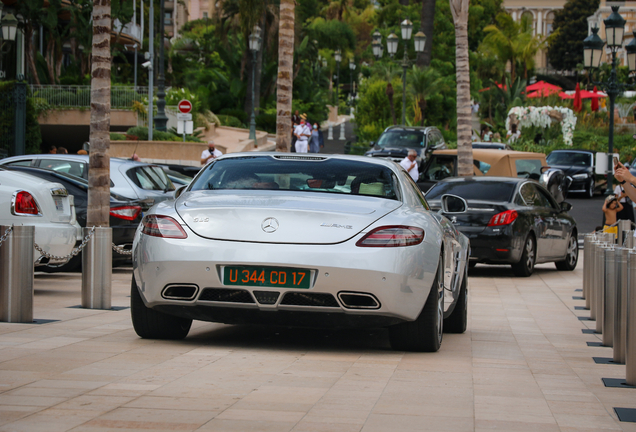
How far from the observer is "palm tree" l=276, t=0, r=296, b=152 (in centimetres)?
1848

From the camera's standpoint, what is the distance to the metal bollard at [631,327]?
5637mm

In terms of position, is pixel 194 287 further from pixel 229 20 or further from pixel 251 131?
pixel 229 20

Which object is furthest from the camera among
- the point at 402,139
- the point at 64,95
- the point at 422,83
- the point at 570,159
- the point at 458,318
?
the point at 422,83

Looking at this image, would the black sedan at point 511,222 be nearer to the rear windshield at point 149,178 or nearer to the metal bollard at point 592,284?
the metal bollard at point 592,284

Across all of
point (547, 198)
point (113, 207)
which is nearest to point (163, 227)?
point (113, 207)

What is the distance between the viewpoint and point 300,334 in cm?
755

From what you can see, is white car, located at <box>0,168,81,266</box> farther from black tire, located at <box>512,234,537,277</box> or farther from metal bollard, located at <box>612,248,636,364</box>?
black tire, located at <box>512,234,537,277</box>

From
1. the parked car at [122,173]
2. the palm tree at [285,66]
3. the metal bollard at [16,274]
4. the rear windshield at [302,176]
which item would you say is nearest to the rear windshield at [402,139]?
the palm tree at [285,66]

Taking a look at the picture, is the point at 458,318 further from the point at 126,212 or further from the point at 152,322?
the point at 126,212

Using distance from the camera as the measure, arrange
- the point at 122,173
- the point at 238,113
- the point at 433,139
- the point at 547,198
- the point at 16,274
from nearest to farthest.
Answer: the point at 16,274 < the point at 122,173 < the point at 547,198 < the point at 433,139 < the point at 238,113

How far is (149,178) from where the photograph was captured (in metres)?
14.4

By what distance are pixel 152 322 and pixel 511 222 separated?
8.49 m

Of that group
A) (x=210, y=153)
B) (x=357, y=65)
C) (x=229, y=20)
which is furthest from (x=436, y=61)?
(x=357, y=65)

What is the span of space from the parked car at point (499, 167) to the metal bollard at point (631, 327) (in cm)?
1631
